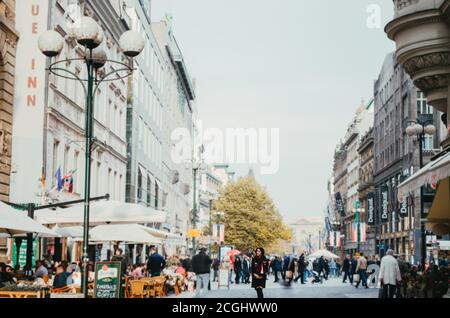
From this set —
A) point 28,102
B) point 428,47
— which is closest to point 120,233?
point 28,102

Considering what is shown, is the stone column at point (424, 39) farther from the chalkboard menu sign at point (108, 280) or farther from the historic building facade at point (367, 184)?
the historic building facade at point (367, 184)

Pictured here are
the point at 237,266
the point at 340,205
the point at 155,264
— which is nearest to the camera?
the point at 155,264

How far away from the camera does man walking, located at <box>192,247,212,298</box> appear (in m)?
25.3

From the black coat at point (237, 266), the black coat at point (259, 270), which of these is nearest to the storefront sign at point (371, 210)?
the black coat at point (237, 266)

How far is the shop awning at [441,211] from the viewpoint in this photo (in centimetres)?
1668

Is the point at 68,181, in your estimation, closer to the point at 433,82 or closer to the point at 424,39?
the point at 433,82

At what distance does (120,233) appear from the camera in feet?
81.8

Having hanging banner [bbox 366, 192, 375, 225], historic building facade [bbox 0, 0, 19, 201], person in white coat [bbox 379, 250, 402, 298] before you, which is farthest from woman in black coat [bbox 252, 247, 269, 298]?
hanging banner [bbox 366, 192, 375, 225]

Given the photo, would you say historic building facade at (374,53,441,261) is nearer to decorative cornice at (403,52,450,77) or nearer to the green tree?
the green tree

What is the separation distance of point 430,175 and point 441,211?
4.40 metres

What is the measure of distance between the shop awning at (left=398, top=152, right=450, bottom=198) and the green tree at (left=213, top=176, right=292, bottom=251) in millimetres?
74184

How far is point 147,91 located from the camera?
58.7 m

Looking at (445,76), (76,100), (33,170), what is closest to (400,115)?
(76,100)
